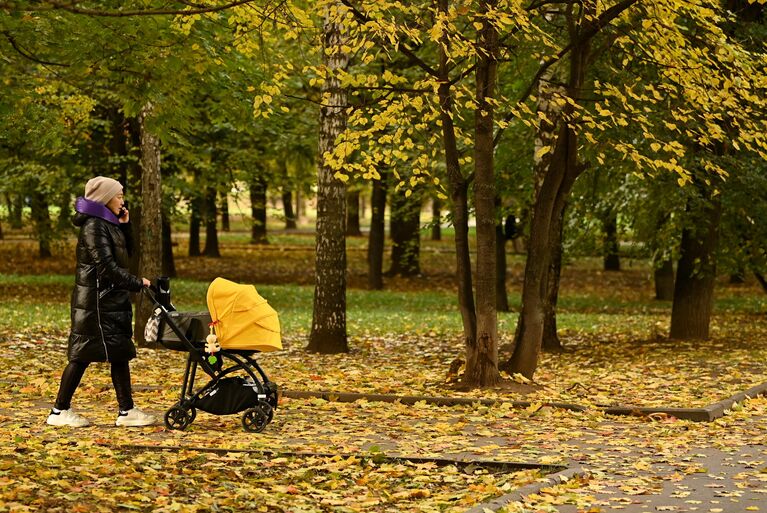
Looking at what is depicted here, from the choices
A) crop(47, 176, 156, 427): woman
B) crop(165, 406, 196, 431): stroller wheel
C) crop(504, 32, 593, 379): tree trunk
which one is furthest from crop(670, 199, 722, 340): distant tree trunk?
crop(47, 176, 156, 427): woman

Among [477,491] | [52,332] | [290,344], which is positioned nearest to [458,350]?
[290,344]

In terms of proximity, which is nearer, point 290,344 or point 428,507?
point 428,507

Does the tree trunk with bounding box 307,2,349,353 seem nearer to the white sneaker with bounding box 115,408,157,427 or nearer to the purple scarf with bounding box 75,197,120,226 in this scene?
the white sneaker with bounding box 115,408,157,427

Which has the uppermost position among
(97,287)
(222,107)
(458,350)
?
(222,107)

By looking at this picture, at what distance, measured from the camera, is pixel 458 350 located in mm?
17516

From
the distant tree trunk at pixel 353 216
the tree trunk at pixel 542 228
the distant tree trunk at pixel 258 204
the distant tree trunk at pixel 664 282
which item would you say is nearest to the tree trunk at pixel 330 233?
the tree trunk at pixel 542 228

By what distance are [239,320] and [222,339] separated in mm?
202

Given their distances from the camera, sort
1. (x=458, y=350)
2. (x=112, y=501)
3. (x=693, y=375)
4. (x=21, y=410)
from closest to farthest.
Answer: (x=112, y=501) → (x=21, y=410) → (x=693, y=375) → (x=458, y=350)

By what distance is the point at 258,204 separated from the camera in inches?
1356

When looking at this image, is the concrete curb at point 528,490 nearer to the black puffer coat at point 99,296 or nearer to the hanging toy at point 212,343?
the hanging toy at point 212,343

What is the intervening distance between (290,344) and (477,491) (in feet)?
34.9

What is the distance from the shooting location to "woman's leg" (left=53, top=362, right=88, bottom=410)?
9.69 m

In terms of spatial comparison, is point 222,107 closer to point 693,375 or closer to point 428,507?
point 693,375

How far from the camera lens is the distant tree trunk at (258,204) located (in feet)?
105
